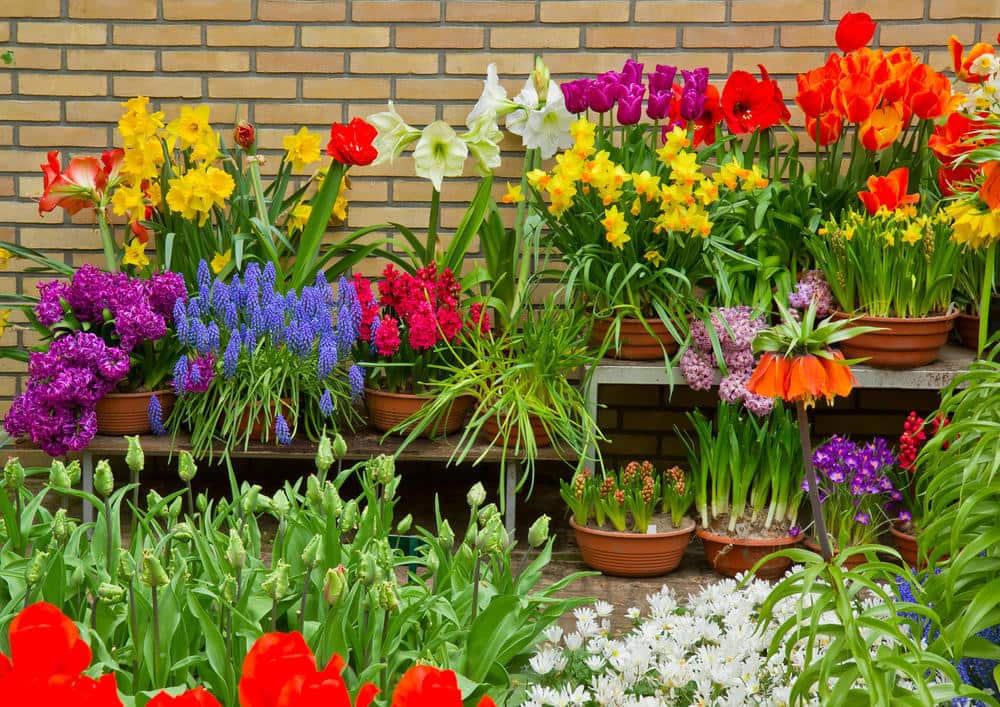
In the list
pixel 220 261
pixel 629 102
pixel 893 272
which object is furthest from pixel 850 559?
pixel 220 261

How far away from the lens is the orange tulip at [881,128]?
304 cm

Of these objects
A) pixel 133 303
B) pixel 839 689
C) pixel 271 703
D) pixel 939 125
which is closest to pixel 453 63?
pixel 133 303

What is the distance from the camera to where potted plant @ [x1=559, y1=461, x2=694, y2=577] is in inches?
113

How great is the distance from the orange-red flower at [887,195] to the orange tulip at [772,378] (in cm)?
175

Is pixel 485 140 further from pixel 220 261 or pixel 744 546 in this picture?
pixel 744 546

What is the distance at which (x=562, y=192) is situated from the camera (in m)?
2.94

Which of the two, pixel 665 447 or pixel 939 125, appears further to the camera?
pixel 665 447

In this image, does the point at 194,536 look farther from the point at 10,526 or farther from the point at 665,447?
the point at 665,447

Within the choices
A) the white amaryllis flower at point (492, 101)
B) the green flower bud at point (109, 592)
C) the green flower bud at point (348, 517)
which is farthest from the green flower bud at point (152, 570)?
the white amaryllis flower at point (492, 101)

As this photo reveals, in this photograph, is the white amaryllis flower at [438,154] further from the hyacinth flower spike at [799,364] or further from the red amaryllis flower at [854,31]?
the hyacinth flower spike at [799,364]

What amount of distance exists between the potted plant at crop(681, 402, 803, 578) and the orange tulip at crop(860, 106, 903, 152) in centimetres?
83

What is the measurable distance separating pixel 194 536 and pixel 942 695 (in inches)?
42.2

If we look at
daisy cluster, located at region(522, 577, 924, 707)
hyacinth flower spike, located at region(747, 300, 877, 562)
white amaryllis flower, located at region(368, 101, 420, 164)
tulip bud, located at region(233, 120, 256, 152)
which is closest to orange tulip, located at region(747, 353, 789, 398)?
hyacinth flower spike, located at region(747, 300, 877, 562)

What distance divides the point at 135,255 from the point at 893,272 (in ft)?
7.52
